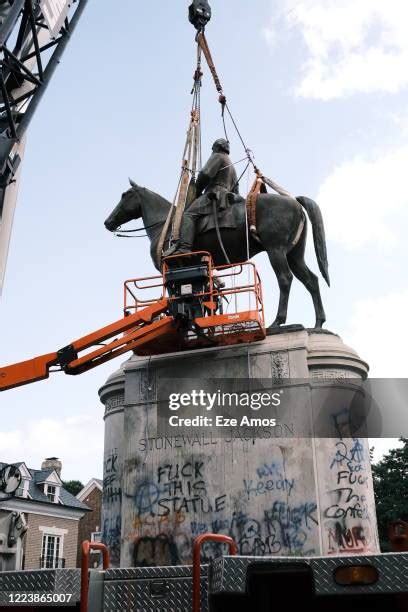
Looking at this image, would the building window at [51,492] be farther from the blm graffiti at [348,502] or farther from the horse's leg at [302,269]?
the blm graffiti at [348,502]

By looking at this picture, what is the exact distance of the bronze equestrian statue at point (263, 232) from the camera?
43.6 feet

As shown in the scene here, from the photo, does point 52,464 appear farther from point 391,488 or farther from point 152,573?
point 152,573

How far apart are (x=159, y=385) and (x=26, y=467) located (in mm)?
29739

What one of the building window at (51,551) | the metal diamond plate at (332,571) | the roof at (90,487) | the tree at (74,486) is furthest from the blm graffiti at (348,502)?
the tree at (74,486)

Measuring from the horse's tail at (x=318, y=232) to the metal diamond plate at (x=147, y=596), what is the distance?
8.97 meters

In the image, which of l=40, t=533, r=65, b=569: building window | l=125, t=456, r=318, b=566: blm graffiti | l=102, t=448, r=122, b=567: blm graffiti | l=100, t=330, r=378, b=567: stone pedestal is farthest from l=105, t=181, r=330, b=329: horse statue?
l=40, t=533, r=65, b=569: building window

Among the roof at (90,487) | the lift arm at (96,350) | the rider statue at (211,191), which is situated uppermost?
the roof at (90,487)

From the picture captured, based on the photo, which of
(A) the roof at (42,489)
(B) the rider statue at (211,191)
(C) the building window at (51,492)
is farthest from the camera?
(C) the building window at (51,492)

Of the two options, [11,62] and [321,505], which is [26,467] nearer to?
[11,62]

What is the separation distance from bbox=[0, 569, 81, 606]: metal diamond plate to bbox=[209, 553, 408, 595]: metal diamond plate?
4.39 feet

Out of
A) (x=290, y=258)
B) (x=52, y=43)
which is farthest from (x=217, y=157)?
(x=52, y=43)

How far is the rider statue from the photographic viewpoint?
536 inches

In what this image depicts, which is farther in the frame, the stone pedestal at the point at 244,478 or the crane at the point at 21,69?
the crane at the point at 21,69

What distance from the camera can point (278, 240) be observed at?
13.3 metres
